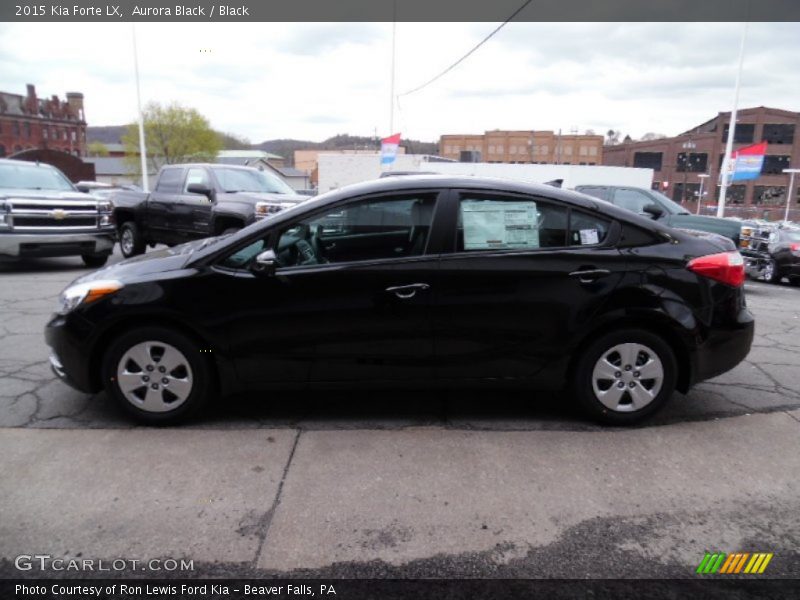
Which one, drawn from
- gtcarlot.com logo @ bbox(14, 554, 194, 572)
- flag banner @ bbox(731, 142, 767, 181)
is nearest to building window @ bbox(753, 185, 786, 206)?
flag banner @ bbox(731, 142, 767, 181)

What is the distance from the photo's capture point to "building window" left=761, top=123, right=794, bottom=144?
67.0 metres

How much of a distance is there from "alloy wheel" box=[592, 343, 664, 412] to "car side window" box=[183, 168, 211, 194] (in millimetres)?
8229

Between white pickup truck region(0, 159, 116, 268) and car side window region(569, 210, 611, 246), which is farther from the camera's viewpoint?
white pickup truck region(0, 159, 116, 268)

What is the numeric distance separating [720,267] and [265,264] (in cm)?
294

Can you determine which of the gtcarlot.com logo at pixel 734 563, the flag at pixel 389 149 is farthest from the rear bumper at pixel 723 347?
the flag at pixel 389 149

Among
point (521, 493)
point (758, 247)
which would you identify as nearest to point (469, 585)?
point (521, 493)

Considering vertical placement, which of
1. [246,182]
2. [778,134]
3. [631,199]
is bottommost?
[631,199]

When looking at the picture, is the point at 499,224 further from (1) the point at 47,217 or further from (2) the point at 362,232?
(1) the point at 47,217

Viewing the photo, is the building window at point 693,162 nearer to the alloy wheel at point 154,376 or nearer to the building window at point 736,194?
the building window at point 736,194

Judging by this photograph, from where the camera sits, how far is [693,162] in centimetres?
7262

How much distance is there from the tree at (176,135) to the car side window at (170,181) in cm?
5904

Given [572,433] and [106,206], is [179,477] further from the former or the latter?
[106,206]

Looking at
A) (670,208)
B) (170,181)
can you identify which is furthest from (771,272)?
(170,181)

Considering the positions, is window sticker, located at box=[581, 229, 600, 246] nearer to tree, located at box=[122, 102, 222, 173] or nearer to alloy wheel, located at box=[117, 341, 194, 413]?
alloy wheel, located at box=[117, 341, 194, 413]
